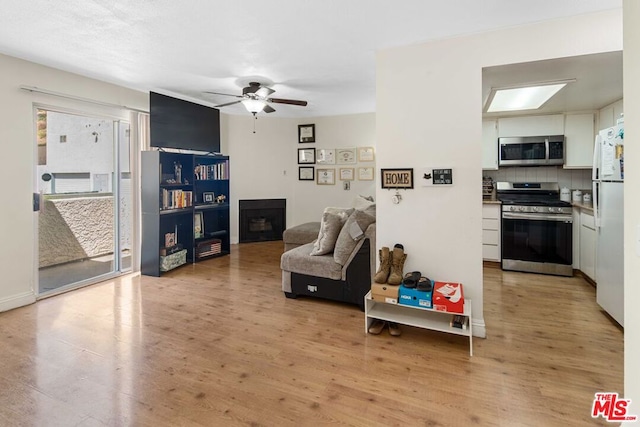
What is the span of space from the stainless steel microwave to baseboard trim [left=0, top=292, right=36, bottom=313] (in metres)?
5.95

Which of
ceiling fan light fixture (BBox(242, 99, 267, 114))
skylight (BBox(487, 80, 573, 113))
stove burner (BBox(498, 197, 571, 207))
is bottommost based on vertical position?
stove burner (BBox(498, 197, 571, 207))

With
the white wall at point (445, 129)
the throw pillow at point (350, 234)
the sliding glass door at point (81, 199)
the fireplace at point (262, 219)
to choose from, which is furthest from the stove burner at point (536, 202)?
the sliding glass door at point (81, 199)

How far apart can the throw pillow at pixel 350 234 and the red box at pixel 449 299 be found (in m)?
0.93

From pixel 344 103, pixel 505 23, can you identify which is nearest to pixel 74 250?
pixel 344 103

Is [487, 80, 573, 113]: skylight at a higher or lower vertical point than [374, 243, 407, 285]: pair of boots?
higher

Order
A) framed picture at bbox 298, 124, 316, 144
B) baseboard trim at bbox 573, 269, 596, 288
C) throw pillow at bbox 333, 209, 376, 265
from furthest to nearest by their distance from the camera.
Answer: framed picture at bbox 298, 124, 316, 144
baseboard trim at bbox 573, 269, 596, 288
throw pillow at bbox 333, 209, 376, 265

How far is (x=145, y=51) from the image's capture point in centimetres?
317

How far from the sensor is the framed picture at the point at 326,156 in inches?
256

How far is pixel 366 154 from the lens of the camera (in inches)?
245

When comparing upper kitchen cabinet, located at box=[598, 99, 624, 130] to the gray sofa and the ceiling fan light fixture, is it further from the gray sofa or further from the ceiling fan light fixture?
the ceiling fan light fixture

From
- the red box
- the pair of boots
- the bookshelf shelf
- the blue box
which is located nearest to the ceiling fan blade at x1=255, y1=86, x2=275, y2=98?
the bookshelf shelf

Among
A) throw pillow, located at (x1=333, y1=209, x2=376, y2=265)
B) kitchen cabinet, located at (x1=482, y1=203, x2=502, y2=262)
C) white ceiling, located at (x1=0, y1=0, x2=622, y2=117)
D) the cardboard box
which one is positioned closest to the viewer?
white ceiling, located at (x1=0, y1=0, x2=622, y2=117)

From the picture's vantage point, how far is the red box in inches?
95.3

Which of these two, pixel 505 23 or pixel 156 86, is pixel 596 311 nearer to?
pixel 505 23
